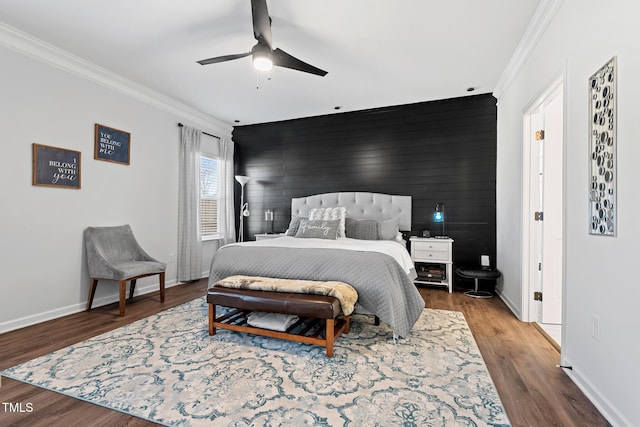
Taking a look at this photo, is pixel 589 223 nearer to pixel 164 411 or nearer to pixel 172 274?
pixel 164 411

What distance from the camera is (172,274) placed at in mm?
4621

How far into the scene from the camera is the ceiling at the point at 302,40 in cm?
246

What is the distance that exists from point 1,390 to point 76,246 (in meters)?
1.84

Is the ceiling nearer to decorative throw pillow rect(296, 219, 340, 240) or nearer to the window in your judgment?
the window

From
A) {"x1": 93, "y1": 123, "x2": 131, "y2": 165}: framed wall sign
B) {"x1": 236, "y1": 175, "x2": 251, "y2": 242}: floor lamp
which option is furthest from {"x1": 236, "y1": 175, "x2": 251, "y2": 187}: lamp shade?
{"x1": 93, "y1": 123, "x2": 131, "y2": 165}: framed wall sign

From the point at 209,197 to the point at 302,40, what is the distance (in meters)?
3.24

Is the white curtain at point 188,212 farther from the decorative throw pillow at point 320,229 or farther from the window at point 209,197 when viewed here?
the decorative throw pillow at point 320,229

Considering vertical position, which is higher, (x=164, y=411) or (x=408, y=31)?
(x=408, y=31)

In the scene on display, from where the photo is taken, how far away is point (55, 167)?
3164 millimetres

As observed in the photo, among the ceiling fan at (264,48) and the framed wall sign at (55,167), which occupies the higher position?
the ceiling fan at (264,48)

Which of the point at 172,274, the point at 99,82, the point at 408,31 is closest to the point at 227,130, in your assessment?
the point at 99,82

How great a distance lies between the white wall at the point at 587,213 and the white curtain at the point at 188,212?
4.47 metres

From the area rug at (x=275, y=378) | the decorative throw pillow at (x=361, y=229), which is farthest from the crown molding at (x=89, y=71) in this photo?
the decorative throw pillow at (x=361, y=229)

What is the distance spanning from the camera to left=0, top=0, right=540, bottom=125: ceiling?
8.08 ft
